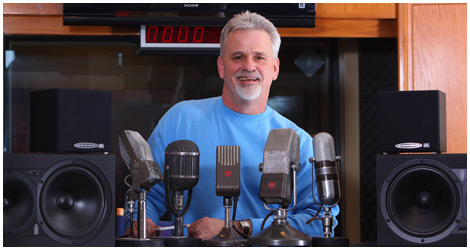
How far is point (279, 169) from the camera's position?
5.37ft

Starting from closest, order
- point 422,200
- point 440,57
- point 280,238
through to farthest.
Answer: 1. point 280,238
2. point 422,200
3. point 440,57

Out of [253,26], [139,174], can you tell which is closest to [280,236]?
[139,174]

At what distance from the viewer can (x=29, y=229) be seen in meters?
1.60

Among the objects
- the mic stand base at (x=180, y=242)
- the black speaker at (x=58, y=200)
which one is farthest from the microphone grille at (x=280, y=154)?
the black speaker at (x=58, y=200)

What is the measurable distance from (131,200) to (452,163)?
0.82 metres

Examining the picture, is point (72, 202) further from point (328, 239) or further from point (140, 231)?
point (328, 239)

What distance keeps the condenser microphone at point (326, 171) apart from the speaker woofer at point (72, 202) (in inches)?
20.9

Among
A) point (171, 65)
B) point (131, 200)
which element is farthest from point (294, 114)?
point (131, 200)

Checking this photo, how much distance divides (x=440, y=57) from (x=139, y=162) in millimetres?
1868

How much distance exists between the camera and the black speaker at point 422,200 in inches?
66.2

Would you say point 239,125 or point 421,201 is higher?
point 239,125

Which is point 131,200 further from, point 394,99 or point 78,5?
point 78,5

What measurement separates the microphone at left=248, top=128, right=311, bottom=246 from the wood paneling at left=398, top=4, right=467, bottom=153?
1.51 m

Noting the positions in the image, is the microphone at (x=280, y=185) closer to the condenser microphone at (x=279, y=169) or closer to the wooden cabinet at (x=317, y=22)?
the condenser microphone at (x=279, y=169)
